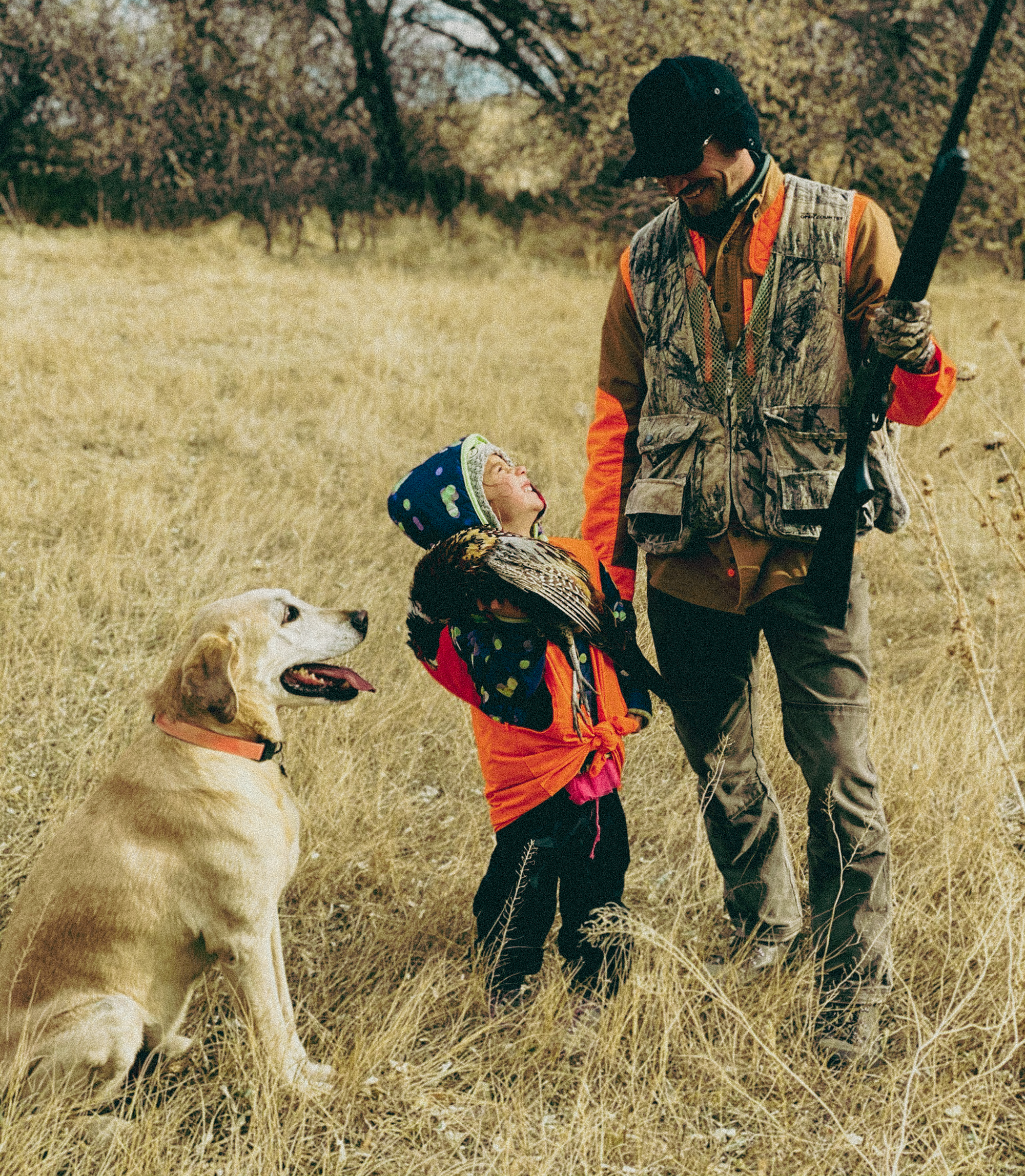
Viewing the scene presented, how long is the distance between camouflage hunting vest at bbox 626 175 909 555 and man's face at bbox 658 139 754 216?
12 cm

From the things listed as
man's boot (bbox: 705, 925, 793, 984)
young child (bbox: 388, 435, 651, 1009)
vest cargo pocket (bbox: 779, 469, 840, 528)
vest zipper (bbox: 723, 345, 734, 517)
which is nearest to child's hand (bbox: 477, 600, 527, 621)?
young child (bbox: 388, 435, 651, 1009)

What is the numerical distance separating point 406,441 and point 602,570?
16.0 feet

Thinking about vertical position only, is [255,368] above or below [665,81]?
below

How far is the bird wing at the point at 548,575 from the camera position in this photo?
2.19 meters

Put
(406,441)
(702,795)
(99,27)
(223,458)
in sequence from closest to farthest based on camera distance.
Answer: (702,795) → (223,458) → (406,441) → (99,27)

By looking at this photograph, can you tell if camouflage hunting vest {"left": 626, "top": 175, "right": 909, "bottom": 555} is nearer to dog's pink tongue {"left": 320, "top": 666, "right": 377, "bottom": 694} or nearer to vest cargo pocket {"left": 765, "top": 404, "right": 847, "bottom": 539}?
vest cargo pocket {"left": 765, "top": 404, "right": 847, "bottom": 539}

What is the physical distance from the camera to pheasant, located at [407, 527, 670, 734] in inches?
86.9

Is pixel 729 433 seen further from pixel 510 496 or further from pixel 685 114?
pixel 685 114

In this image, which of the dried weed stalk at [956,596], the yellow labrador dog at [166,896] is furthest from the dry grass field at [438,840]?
the yellow labrador dog at [166,896]

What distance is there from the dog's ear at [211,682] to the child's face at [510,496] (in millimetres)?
775

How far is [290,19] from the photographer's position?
17.1 m

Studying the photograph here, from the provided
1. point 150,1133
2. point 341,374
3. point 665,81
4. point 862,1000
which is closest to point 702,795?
point 862,1000

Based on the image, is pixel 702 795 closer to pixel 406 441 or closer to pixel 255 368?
pixel 406 441

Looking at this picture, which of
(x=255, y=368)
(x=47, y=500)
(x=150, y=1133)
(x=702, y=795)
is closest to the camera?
(x=150, y=1133)
